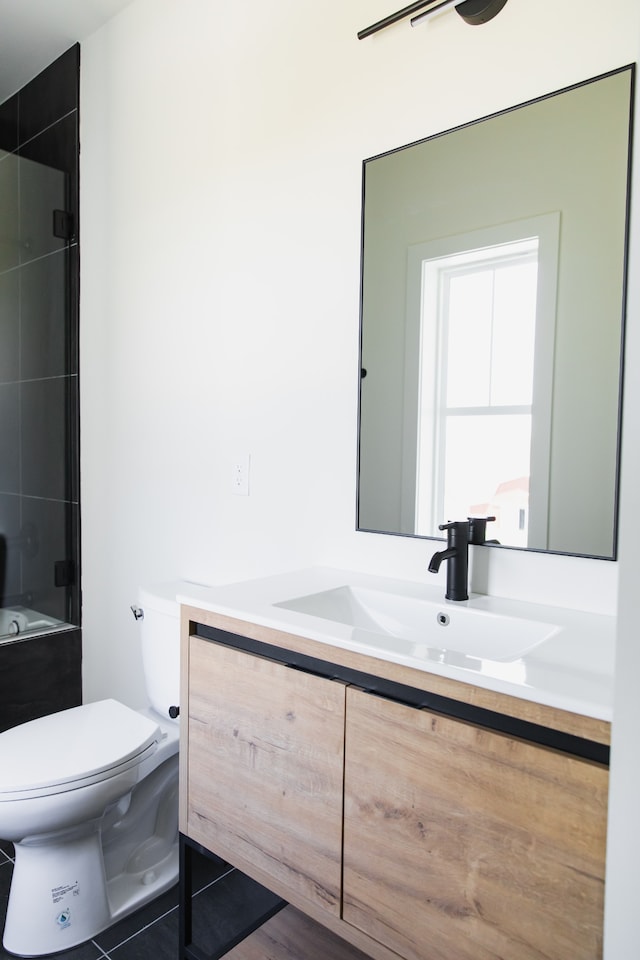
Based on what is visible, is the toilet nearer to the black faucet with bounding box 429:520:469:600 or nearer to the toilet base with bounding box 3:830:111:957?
the toilet base with bounding box 3:830:111:957

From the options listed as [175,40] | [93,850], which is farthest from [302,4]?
[93,850]

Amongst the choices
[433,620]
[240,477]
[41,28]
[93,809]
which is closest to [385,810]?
[433,620]

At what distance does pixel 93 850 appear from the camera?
155 cm

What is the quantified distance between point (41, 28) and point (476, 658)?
8.39 feet

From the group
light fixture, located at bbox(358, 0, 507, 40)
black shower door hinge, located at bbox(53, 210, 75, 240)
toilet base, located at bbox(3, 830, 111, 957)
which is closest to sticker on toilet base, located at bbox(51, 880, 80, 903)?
toilet base, located at bbox(3, 830, 111, 957)

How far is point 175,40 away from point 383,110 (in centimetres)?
93

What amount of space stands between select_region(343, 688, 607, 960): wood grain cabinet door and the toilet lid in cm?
70

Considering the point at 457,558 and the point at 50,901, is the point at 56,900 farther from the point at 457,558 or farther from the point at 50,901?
the point at 457,558

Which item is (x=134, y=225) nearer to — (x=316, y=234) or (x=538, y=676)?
(x=316, y=234)

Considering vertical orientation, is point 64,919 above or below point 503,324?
below

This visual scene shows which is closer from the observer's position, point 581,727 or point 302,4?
point 581,727

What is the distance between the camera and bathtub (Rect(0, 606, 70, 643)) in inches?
92.6

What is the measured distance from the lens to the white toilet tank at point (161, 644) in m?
1.74

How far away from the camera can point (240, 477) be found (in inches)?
72.1
